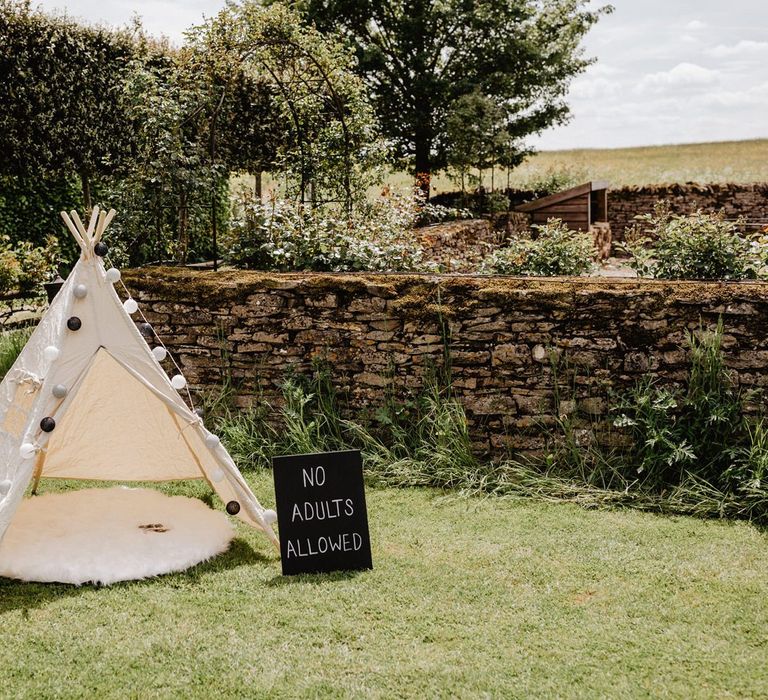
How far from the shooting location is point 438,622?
381cm

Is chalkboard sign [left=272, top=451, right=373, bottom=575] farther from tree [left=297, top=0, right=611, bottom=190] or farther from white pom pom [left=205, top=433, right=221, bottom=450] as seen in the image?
tree [left=297, top=0, right=611, bottom=190]

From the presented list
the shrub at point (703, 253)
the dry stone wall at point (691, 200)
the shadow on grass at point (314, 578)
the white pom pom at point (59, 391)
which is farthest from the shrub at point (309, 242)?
the dry stone wall at point (691, 200)

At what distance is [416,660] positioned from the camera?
3465 millimetres

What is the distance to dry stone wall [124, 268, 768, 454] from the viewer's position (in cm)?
541

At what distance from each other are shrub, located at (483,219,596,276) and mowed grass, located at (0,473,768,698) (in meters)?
2.61

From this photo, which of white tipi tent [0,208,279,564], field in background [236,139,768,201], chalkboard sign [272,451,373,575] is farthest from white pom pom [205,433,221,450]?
field in background [236,139,768,201]

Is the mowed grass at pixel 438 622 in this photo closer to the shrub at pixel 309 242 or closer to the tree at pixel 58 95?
the shrub at pixel 309 242

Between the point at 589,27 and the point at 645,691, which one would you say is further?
the point at 589,27

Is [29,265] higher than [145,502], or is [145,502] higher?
[29,265]

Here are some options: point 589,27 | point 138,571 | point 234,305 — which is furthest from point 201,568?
point 589,27

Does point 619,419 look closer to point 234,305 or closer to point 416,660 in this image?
point 416,660

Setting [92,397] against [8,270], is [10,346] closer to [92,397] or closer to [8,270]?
[8,270]

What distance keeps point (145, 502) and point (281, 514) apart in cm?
150

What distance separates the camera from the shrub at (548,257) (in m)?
6.91
